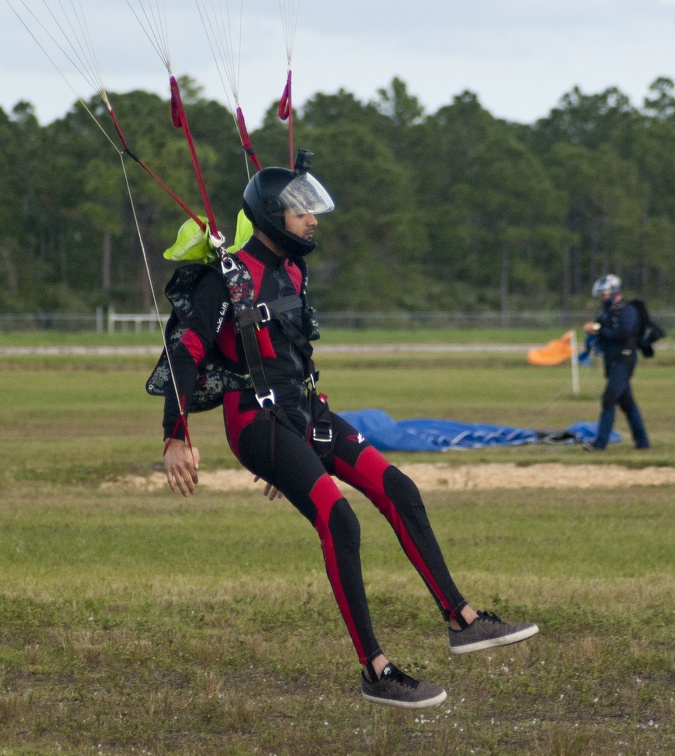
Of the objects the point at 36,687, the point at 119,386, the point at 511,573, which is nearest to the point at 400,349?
the point at 119,386

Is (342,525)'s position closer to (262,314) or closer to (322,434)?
(322,434)

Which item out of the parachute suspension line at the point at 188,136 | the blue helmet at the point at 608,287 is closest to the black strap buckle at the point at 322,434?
the parachute suspension line at the point at 188,136

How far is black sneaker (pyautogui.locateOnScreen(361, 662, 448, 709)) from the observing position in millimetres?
4812

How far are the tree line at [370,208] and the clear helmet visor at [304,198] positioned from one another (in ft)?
210

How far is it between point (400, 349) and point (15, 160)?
150ft

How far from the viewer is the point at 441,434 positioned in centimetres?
1741

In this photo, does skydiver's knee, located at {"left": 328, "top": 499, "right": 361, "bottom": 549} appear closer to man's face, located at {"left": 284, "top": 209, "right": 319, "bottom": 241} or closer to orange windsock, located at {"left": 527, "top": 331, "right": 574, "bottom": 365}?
man's face, located at {"left": 284, "top": 209, "right": 319, "bottom": 241}

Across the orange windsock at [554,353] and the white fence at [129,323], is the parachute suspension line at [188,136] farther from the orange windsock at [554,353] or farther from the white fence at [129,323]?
the white fence at [129,323]

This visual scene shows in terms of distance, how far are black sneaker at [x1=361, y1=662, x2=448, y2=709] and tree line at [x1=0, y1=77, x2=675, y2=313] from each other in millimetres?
64802

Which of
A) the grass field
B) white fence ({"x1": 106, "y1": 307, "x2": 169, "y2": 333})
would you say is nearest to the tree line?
white fence ({"x1": 106, "y1": 307, "x2": 169, "y2": 333})

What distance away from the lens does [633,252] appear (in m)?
90.6

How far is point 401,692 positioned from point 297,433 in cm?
117

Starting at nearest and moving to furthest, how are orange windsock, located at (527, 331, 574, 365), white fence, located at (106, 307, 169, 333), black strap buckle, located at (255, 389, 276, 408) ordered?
black strap buckle, located at (255, 389, 276, 408) → orange windsock, located at (527, 331, 574, 365) → white fence, located at (106, 307, 169, 333)

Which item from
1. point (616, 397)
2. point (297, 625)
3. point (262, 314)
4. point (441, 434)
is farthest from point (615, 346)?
point (262, 314)
